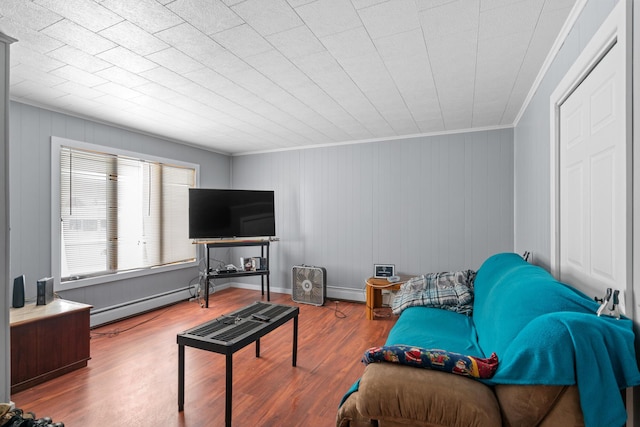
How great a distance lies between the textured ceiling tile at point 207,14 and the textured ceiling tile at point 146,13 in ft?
0.22

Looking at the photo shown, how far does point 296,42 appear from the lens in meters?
2.05

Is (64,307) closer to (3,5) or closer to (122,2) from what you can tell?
(3,5)

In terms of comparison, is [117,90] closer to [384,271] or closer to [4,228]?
[4,228]

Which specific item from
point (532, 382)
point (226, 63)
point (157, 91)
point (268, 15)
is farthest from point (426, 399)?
point (157, 91)

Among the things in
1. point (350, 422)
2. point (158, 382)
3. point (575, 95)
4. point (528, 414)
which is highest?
point (575, 95)

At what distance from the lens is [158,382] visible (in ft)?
8.19

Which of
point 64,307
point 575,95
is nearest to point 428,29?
point 575,95

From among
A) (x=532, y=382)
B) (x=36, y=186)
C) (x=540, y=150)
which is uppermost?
(x=540, y=150)

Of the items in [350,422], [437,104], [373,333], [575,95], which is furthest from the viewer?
[373,333]

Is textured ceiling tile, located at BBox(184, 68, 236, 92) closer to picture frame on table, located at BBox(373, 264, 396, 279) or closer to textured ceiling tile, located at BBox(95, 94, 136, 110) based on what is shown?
textured ceiling tile, located at BBox(95, 94, 136, 110)

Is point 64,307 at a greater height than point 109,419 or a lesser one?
greater

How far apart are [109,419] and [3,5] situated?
251 cm

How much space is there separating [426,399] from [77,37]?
277 centimetres

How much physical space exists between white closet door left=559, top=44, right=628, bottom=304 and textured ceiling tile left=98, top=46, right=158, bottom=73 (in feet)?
8.91
